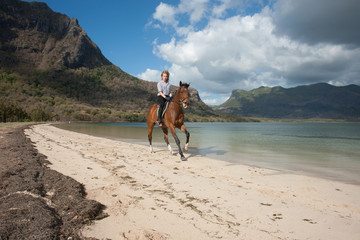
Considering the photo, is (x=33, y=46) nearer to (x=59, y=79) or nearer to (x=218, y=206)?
(x=59, y=79)

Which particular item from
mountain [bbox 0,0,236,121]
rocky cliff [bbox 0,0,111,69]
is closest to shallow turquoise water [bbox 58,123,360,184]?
mountain [bbox 0,0,236,121]

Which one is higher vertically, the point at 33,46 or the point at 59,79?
the point at 33,46

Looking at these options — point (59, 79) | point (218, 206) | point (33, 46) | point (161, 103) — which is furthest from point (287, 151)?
point (33, 46)

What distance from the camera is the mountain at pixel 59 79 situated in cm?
11890

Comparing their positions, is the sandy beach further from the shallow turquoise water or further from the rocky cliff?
the rocky cliff

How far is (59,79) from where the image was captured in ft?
509

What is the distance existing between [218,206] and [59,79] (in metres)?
181

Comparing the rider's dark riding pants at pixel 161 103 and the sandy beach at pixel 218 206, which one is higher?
the rider's dark riding pants at pixel 161 103

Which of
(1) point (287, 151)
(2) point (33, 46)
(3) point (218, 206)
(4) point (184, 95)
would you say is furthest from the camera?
(2) point (33, 46)

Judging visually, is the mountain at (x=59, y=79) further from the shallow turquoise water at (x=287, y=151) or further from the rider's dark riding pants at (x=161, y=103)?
the rider's dark riding pants at (x=161, y=103)

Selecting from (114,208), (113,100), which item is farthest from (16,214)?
(113,100)

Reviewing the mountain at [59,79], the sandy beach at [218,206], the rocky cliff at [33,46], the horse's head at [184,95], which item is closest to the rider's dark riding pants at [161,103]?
the horse's head at [184,95]

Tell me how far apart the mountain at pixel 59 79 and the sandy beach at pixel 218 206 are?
97623 mm

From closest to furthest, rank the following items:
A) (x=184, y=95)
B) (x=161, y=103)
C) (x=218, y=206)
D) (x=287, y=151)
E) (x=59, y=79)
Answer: (x=218, y=206) → (x=184, y=95) → (x=161, y=103) → (x=287, y=151) → (x=59, y=79)
